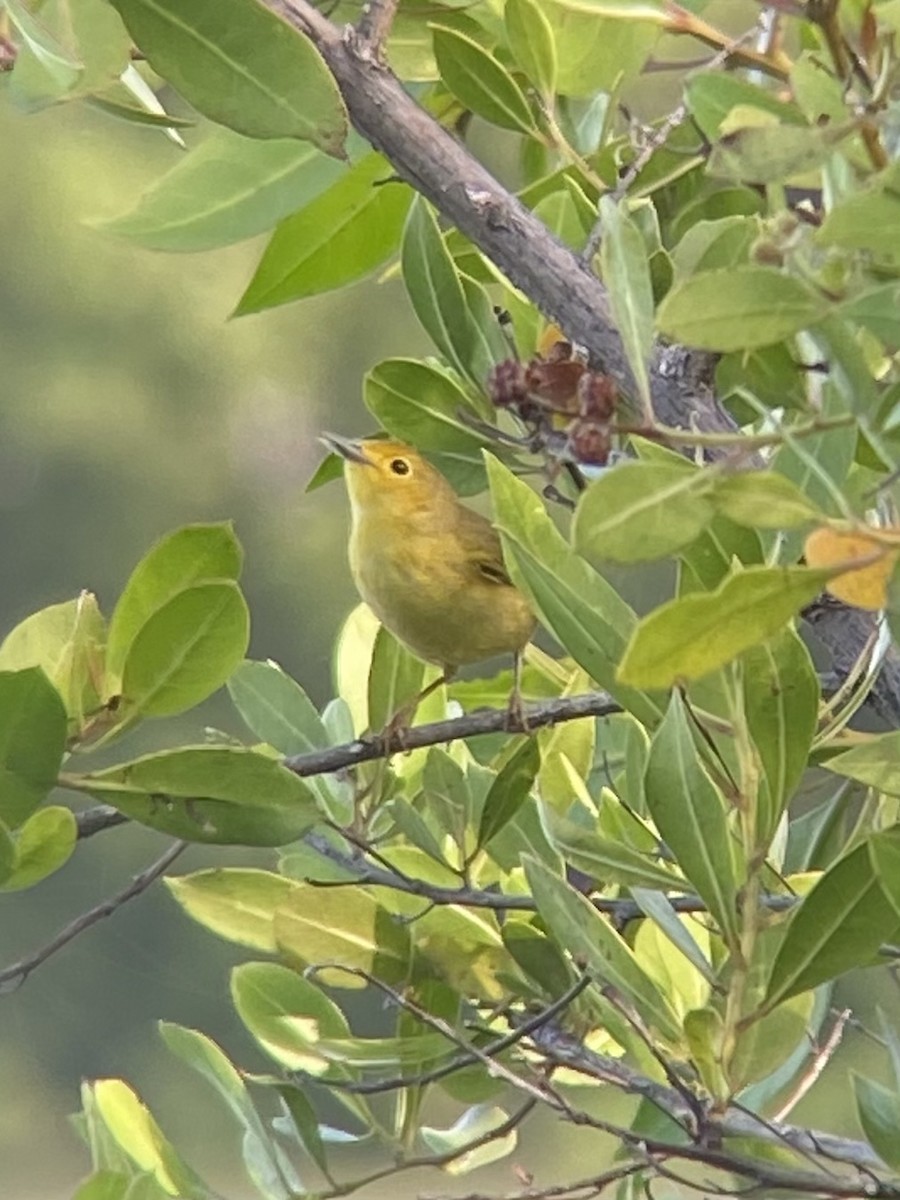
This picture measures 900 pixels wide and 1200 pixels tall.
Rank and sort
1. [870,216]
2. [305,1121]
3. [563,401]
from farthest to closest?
[305,1121] → [563,401] → [870,216]

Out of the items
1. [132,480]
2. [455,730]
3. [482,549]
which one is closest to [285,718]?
[455,730]

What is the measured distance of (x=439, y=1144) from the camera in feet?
2.67

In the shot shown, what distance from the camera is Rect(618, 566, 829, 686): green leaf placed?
1.20 feet

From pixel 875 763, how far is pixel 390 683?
1.49 feet

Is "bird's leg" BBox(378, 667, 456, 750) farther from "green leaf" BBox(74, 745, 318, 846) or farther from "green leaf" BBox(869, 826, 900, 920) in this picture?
"green leaf" BBox(869, 826, 900, 920)

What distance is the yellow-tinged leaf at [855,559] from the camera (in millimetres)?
369

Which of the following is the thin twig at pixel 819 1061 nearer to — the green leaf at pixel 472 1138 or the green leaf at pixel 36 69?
the green leaf at pixel 472 1138

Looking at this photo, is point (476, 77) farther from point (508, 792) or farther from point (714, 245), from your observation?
point (508, 792)

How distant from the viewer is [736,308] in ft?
1.21

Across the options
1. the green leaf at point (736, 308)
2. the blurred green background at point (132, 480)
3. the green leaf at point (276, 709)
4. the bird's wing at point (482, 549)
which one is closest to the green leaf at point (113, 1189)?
the green leaf at point (276, 709)

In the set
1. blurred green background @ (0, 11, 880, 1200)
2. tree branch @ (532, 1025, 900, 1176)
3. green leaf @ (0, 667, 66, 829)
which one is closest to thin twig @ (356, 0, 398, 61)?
green leaf @ (0, 667, 66, 829)

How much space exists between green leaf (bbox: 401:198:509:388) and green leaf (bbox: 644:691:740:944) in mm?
226

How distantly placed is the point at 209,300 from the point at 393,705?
435 centimetres

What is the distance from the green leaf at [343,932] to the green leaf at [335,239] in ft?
0.77
